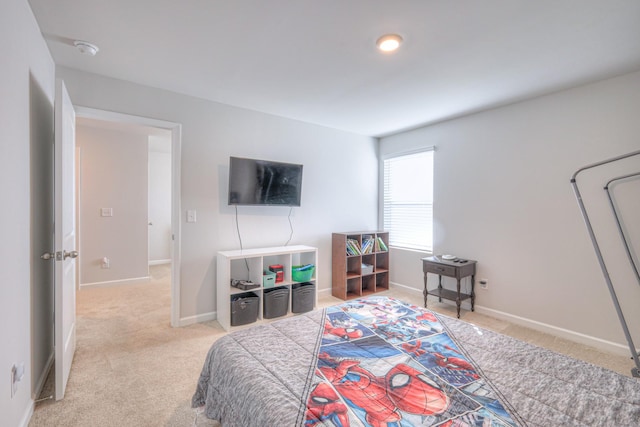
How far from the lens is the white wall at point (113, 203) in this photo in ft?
14.8

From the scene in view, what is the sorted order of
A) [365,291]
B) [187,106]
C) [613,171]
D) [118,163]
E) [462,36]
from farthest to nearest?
[118,163]
[365,291]
[187,106]
[613,171]
[462,36]

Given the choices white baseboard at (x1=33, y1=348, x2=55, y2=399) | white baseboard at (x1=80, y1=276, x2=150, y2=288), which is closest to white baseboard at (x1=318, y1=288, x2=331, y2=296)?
white baseboard at (x1=33, y1=348, x2=55, y2=399)

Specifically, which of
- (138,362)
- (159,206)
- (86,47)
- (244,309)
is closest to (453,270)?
(244,309)

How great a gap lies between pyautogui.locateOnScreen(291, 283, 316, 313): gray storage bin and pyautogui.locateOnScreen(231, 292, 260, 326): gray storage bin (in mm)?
451

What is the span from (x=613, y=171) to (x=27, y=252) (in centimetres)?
450

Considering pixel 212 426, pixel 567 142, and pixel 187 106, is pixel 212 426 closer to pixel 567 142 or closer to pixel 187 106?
pixel 187 106

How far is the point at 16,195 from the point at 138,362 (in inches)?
61.1

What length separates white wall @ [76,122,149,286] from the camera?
4.52 meters

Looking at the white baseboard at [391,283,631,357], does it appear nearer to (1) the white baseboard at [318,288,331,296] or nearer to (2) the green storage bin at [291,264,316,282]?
(1) the white baseboard at [318,288,331,296]

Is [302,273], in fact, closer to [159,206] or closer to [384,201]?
[384,201]

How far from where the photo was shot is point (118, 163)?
4758 millimetres

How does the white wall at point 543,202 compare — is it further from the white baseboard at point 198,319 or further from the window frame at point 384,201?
the white baseboard at point 198,319

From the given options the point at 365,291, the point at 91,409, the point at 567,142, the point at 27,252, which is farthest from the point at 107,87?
the point at 567,142

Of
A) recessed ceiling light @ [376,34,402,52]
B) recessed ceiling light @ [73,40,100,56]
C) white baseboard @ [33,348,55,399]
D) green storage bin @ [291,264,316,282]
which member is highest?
recessed ceiling light @ [73,40,100,56]
